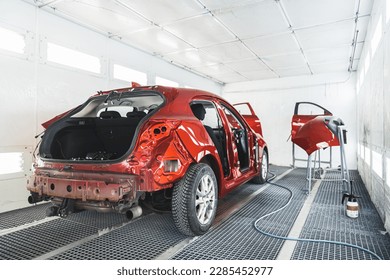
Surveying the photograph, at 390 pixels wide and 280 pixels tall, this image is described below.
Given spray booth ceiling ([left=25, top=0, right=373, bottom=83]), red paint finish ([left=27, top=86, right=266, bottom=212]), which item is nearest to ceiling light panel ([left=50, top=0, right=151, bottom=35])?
spray booth ceiling ([left=25, top=0, right=373, bottom=83])

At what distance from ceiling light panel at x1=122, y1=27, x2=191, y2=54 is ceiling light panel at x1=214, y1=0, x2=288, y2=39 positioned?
1165 mm

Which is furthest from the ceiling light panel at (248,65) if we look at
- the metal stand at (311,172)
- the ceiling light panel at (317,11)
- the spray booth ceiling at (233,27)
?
the metal stand at (311,172)

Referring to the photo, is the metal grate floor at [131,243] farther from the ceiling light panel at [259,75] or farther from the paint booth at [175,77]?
the ceiling light panel at [259,75]

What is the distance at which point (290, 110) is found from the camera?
8523 millimetres

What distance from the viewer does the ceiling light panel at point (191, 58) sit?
5.93 meters

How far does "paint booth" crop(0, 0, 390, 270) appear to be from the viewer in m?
2.40

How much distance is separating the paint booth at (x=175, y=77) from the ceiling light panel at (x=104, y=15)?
3cm

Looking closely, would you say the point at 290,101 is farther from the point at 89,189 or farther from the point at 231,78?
the point at 89,189

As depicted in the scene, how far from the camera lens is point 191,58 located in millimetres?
6332

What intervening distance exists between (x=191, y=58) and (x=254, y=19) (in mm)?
2384

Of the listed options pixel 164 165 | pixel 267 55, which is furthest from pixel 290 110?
pixel 164 165

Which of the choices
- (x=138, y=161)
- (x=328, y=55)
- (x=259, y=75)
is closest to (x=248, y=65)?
(x=259, y=75)

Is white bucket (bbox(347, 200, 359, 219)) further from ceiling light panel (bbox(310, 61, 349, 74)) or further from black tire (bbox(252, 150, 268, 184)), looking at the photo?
ceiling light panel (bbox(310, 61, 349, 74))

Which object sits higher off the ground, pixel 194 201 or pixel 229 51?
pixel 229 51
